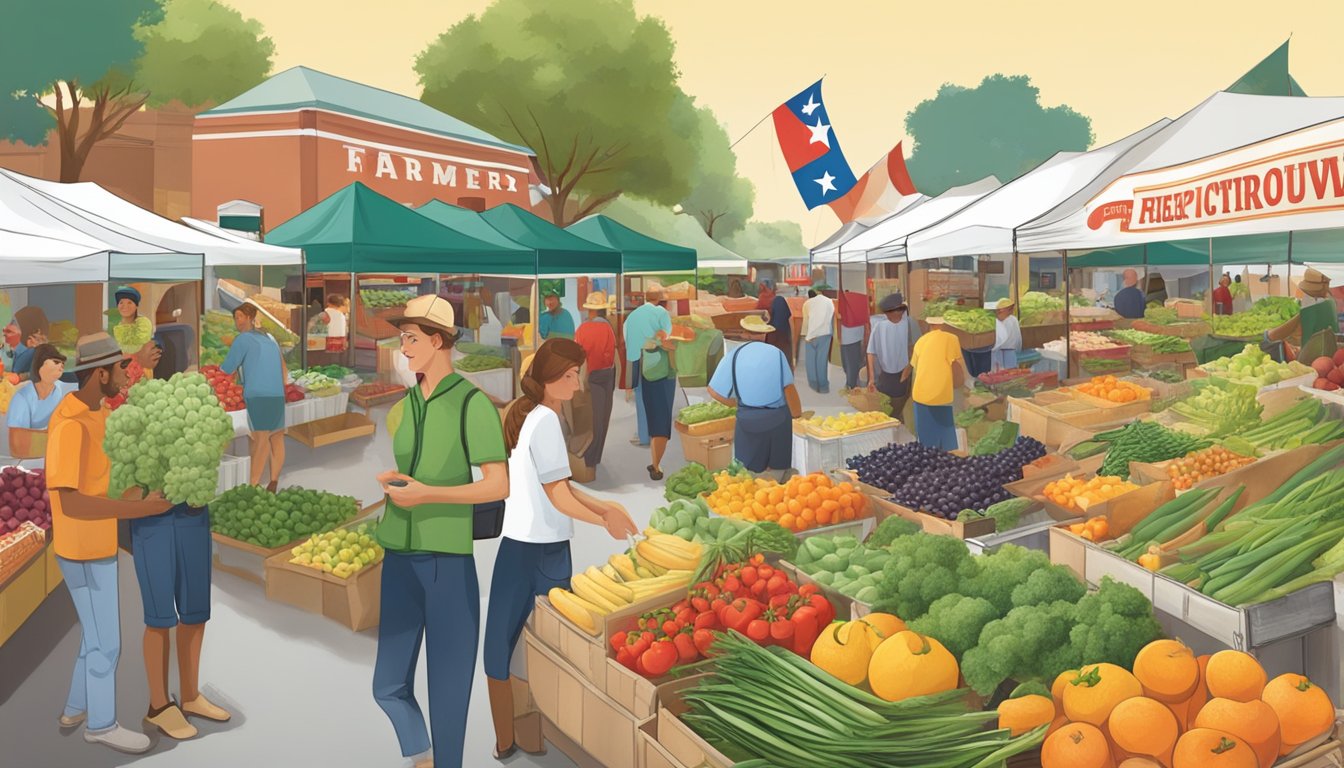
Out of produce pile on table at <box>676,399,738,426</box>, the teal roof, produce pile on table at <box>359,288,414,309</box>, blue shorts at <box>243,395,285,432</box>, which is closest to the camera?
blue shorts at <box>243,395,285,432</box>

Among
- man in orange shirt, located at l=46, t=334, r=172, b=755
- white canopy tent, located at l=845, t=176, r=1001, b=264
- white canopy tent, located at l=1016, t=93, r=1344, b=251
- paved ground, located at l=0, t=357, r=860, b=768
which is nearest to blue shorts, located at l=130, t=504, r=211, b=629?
man in orange shirt, located at l=46, t=334, r=172, b=755

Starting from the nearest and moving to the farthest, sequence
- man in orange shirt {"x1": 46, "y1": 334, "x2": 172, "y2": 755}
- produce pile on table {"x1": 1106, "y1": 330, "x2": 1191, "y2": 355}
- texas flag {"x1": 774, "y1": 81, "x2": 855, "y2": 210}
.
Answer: man in orange shirt {"x1": 46, "y1": 334, "x2": 172, "y2": 755}
produce pile on table {"x1": 1106, "y1": 330, "x2": 1191, "y2": 355}
texas flag {"x1": 774, "y1": 81, "x2": 855, "y2": 210}

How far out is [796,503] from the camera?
617cm

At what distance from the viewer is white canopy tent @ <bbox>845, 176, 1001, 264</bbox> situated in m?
15.0

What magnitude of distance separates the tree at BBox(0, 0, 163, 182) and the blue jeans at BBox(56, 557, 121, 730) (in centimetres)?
2316

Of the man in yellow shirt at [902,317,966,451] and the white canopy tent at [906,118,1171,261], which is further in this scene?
the white canopy tent at [906,118,1171,261]

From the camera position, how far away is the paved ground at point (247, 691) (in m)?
4.79

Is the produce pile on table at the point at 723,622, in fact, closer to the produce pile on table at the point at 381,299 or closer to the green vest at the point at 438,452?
the green vest at the point at 438,452

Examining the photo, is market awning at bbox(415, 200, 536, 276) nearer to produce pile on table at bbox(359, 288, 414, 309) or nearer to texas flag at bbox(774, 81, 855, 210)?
produce pile on table at bbox(359, 288, 414, 309)

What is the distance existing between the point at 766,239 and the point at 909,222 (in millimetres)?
88110

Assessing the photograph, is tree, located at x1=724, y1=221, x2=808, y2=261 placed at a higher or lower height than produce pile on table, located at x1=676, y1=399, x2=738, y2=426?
higher

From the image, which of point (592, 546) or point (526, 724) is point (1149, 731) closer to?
point (526, 724)

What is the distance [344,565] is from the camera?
6.52m

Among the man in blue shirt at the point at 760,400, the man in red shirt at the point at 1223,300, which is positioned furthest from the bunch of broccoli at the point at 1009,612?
the man in red shirt at the point at 1223,300
